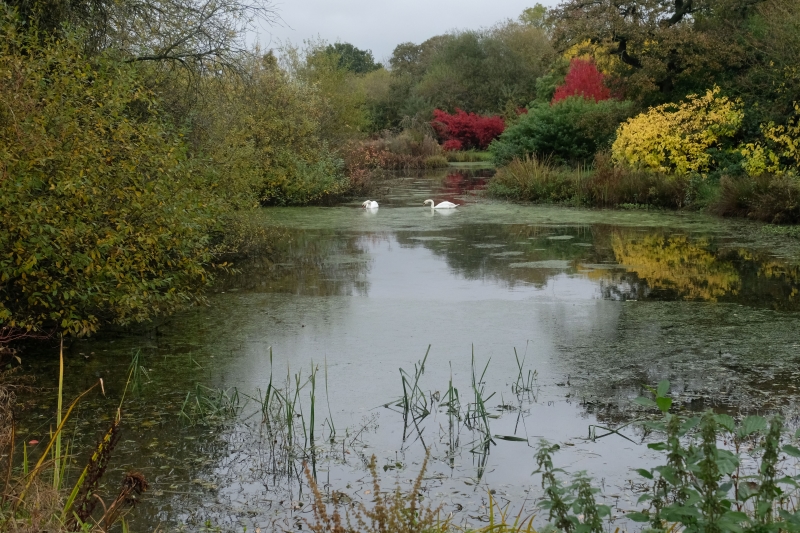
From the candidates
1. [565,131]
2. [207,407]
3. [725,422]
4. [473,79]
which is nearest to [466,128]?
[473,79]

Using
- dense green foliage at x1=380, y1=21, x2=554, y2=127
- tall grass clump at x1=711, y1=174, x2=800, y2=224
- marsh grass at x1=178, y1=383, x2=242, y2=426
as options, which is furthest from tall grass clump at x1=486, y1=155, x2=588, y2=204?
dense green foliage at x1=380, y1=21, x2=554, y2=127

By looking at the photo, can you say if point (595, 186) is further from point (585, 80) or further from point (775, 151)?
point (585, 80)

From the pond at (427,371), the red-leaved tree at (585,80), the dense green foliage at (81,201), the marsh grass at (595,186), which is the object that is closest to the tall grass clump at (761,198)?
the marsh grass at (595,186)

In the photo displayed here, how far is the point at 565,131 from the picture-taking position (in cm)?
2300

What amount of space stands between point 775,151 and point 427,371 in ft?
43.3

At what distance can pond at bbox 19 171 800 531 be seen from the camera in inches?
160

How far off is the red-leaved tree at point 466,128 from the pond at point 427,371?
1298 inches

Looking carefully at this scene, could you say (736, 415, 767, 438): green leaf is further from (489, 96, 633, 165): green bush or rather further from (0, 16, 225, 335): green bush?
(489, 96, 633, 165): green bush

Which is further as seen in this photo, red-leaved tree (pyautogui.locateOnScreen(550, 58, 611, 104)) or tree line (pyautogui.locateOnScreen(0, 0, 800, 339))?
red-leaved tree (pyautogui.locateOnScreen(550, 58, 611, 104))

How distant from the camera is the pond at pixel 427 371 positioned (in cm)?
406

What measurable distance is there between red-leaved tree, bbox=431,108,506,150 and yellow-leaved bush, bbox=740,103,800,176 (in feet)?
87.8

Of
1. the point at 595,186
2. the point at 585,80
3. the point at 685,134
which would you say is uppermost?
the point at 585,80

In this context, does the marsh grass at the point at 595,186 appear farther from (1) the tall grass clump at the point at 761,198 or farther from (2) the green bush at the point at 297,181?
(2) the green bush at the point at 297,181

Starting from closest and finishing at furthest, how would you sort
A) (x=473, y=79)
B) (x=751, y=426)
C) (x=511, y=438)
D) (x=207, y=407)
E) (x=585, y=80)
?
(x=751, y=426)
(x=511, y=438)
(x=207, y=407)
(x=585, y=80)
(x=473, y=79)
